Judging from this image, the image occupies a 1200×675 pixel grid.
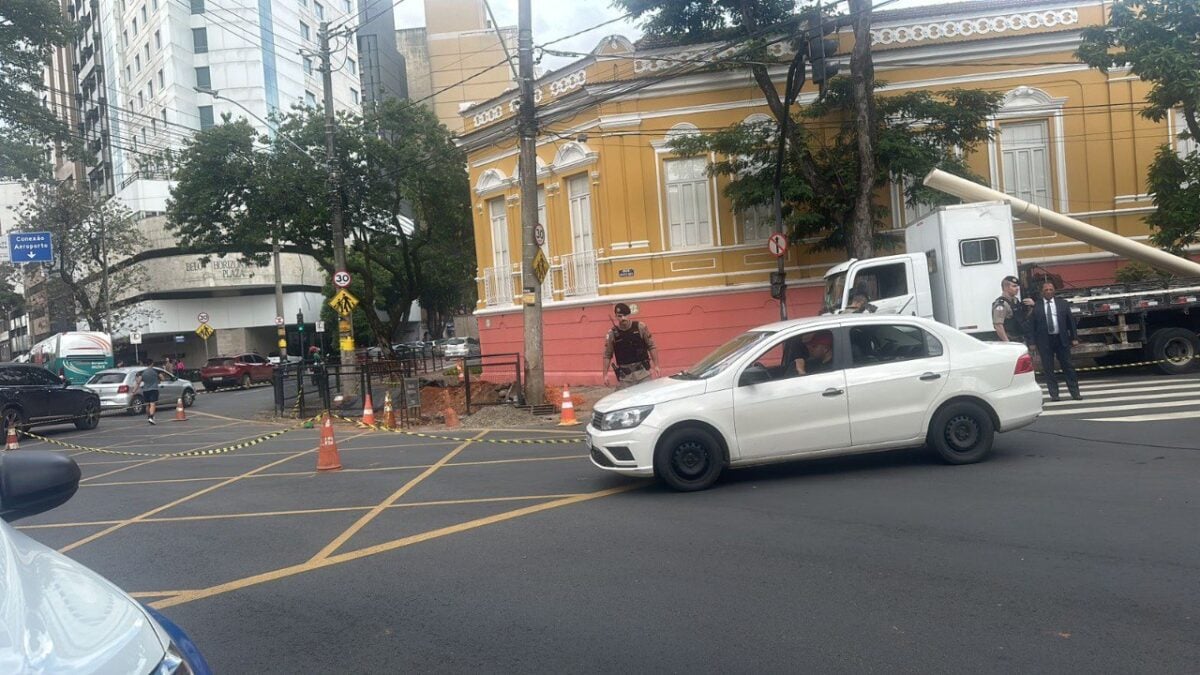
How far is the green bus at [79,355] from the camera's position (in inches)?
1426

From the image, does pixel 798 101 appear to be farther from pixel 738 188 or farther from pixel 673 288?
pixel 673 288

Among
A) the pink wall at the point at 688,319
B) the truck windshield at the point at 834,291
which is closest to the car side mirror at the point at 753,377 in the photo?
the truck windshield at the point at 834,291

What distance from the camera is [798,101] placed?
22.7 meters

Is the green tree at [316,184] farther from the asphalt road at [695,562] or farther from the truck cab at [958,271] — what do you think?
the asphalt road at [695,562]

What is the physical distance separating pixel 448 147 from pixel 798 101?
45.0 feet

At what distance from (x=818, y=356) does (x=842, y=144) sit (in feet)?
45.3

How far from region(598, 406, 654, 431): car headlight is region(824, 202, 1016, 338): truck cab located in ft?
27.4

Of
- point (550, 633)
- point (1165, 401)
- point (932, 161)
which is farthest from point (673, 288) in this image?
point (550, 633)

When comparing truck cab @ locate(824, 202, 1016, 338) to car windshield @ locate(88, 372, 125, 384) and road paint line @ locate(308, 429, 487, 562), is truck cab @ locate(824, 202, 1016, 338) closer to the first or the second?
road paint line @ locate(308, 429, 487, 562)

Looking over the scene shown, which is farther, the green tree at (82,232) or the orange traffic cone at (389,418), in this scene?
the green tree at (82,232)

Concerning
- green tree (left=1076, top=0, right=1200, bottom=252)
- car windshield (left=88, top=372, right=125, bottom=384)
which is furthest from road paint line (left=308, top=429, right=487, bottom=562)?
car windshield (left=88, top=372, right=125, bottom=384)

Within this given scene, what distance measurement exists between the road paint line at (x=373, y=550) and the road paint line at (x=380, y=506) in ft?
0.73

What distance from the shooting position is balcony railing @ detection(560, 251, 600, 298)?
2352 cm

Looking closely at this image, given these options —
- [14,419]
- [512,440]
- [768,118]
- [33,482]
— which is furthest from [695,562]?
[14,419]
